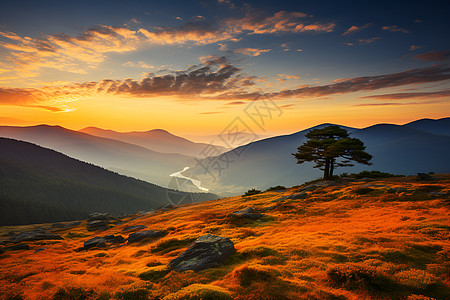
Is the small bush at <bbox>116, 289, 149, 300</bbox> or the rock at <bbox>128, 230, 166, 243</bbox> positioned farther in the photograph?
the rock at <bbox>128, 230, 166, 243</bbox>

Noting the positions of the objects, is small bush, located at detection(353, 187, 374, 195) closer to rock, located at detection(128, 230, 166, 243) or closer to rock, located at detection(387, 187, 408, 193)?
rock, located at detection(387, 187, 408, 193)

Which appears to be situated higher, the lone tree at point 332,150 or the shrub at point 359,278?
the lone tree at point 332,150

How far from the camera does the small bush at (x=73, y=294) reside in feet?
35.7

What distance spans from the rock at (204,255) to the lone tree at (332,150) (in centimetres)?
3575

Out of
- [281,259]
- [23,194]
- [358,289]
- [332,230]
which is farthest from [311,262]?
[23,194]

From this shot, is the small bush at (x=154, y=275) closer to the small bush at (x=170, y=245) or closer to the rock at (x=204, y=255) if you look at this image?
the rock at (x=204, y=255)

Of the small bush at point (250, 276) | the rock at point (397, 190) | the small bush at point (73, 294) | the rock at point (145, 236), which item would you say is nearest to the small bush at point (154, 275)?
the small bush at point (73, 294)

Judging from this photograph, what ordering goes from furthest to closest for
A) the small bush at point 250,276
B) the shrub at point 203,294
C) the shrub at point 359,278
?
1. the small bush at point 250,276
2. the shrub at point 359,278
3. the shrub at point 203,294

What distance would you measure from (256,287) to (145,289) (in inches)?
238

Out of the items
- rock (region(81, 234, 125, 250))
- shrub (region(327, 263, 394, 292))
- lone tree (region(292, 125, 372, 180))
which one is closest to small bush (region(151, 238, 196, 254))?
rock (region(81, 234, 125, 250))

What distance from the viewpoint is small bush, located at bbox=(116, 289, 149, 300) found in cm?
1018

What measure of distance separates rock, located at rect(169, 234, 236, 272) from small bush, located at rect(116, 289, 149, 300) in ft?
8.08

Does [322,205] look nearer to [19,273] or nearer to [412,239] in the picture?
[412,239]

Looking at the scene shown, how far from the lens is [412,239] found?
1325 cm
